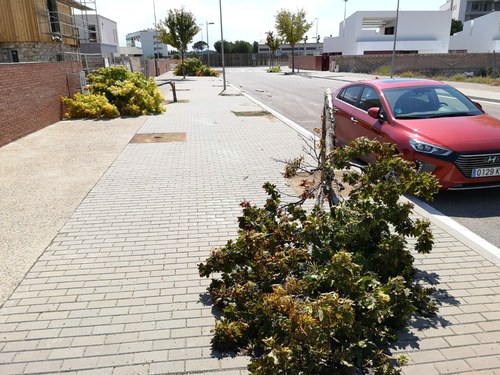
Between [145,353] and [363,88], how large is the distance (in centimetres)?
668

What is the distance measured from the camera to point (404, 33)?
59.3 metres

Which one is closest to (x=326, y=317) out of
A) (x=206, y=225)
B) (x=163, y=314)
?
(x=163, y=314)

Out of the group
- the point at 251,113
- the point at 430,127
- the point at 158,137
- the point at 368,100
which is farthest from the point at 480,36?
the point at 430,127

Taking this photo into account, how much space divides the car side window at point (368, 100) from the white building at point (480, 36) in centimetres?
6186

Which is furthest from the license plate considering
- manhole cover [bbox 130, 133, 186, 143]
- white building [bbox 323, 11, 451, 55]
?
white building [bbox 323, 11, 451, 55]

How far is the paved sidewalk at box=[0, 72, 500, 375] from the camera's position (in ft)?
9.71

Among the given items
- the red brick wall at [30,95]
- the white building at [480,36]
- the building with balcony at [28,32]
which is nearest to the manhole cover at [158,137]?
the red brick wall at [30,95]

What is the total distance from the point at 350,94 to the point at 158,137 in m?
5.18

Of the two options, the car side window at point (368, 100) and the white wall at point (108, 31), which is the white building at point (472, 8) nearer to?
the white wall at point (108, 31)

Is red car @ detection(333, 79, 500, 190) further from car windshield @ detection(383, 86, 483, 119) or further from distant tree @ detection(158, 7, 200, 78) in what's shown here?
distant tree @ detection(158, 7, 200, 78)

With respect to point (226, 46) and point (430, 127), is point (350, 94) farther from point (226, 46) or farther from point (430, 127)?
point (226, 46)

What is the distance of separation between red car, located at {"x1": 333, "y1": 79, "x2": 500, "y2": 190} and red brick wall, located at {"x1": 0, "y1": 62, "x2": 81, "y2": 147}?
307 inches

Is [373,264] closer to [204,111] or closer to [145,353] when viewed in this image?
[145,353]

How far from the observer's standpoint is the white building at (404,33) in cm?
5831
